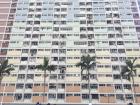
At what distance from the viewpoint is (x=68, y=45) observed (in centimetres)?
11169

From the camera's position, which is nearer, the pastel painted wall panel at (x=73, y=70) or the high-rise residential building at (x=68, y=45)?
the high-rise residential building at (x=68, y=45)

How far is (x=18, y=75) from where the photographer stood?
343ft

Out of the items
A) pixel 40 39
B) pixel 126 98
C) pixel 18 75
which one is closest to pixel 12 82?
pixel 18 75

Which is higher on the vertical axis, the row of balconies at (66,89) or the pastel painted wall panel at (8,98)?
the row of balconies at (66,89)

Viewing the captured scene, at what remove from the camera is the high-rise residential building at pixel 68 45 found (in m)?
99.7

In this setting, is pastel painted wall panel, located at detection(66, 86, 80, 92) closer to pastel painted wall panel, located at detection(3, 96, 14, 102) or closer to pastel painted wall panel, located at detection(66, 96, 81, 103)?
pastel painted wall panel, located at detection(66, 96, 81, 103)

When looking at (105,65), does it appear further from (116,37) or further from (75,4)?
(75,4)

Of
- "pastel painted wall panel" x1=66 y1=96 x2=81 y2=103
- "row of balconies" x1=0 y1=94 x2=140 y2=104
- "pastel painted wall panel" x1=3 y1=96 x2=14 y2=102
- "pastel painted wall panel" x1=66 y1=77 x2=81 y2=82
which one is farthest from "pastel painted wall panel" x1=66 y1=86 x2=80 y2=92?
"pastel painted wall panel" x1=3 y1=96 x2=14 y2=102

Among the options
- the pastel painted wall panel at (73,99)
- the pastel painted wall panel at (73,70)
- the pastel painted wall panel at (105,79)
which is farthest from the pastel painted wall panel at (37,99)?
the pastel painted wall panel at (105,79)

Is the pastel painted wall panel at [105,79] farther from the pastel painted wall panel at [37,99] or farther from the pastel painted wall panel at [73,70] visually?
the pastel painted wall panel at [37,99]

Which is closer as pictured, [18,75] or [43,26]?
[18,75]

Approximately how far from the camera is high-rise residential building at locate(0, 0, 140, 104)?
327ft

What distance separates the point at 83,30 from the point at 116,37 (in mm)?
13955

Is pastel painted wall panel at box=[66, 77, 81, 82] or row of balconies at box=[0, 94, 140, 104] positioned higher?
pastel painted wall panel at box=[66, 77, 81, 82]
